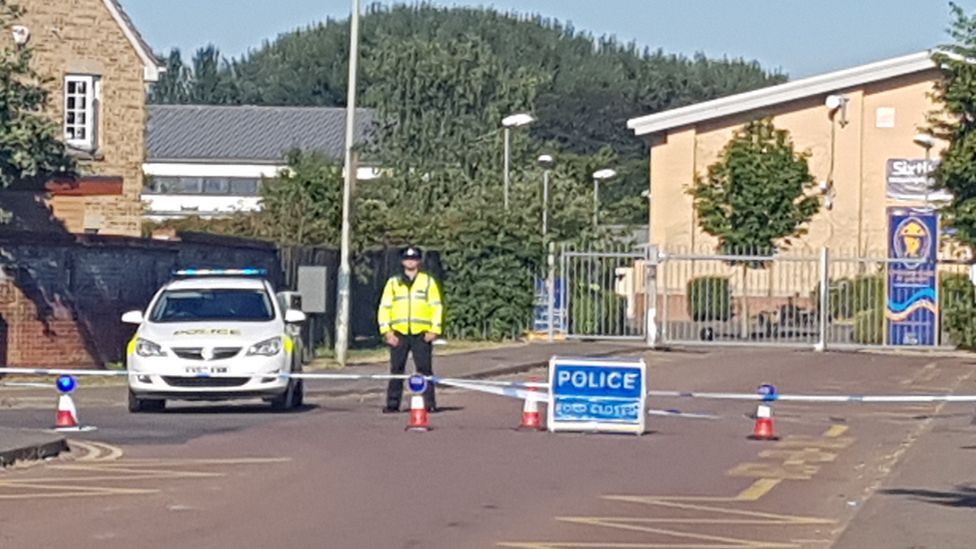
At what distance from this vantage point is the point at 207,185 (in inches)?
4139

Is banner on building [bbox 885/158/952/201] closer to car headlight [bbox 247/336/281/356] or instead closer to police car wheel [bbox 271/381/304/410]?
police car wheel [bbox 271/381/304/410]

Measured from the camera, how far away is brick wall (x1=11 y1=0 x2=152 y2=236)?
132 ft

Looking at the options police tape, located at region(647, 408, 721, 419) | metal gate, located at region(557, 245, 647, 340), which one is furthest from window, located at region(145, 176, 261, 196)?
police tape, located at region(647, 408, 721, 419)

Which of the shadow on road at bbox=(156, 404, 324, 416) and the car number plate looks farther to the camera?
the shadow on road at bbox=(156, 404, 324, 416)

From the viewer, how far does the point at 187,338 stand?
22.2 metres

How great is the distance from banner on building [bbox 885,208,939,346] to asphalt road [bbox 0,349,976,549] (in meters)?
18.0

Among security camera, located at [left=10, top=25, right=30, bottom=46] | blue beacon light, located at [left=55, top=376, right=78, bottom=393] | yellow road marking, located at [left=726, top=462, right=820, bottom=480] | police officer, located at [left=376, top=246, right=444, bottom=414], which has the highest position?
security camera, located at [left=10, top=25, right=30, bottom=46]

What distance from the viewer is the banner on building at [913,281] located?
42.3 metres

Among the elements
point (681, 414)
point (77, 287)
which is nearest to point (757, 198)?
point (77, 287)

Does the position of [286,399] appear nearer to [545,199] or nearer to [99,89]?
[99,89]

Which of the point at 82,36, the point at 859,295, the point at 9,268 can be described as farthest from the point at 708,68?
the point at 9,268

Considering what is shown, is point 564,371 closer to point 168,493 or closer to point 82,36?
point 168,493

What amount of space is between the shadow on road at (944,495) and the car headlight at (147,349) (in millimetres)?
9583

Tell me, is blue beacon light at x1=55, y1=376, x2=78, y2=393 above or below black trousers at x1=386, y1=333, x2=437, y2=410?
below
